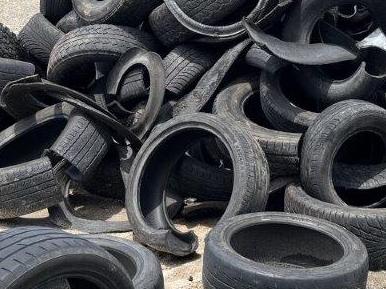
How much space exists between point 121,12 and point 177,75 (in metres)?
1.07

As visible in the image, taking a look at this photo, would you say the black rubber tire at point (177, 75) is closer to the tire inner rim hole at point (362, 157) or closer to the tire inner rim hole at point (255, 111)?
the tire inner rim hole at point (255, 111)

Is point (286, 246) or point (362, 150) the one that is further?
point (362, 150)

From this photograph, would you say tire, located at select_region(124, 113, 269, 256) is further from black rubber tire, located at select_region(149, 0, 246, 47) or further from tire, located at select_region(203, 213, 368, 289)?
black rubber tire, located at select_region(149, 0, 246, 47)

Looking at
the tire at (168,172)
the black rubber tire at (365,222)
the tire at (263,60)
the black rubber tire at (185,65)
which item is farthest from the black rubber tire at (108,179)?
the black rubber tire at (365,222)

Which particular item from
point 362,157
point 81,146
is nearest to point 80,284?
point 81,146

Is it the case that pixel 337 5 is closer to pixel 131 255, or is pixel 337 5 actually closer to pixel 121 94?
pixel 121 94

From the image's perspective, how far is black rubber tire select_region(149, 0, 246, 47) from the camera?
6312 millimetres

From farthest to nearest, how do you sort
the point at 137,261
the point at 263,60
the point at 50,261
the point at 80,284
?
the point at 263,60, the point at 137,261, the point at 80,284, the point at 50,261

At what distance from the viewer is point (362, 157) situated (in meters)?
5.46

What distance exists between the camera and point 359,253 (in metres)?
3.93

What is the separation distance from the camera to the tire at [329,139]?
15.8ft

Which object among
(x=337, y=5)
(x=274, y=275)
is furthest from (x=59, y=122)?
(x=274, y=275)

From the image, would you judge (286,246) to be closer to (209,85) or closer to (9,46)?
(209,85)

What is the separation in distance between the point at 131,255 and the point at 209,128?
1.49m
